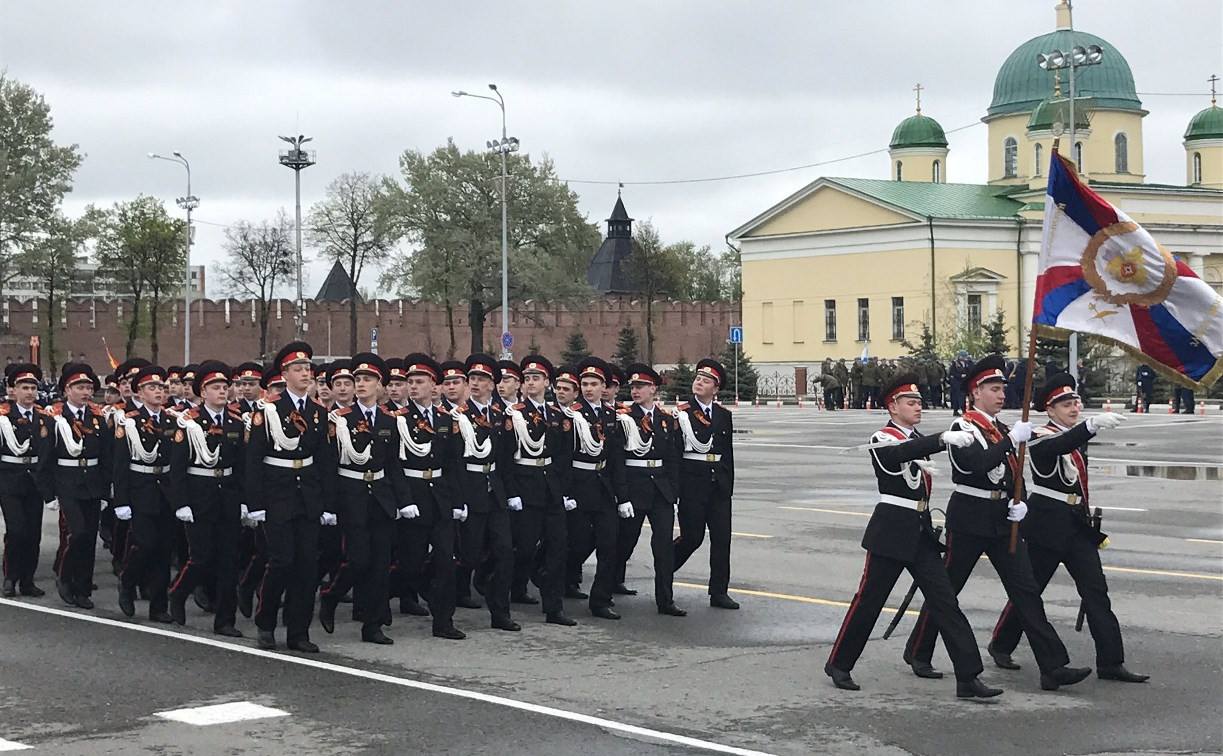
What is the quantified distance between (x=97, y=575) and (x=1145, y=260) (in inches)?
358

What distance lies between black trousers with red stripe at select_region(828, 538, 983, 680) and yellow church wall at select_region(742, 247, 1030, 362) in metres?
62.9

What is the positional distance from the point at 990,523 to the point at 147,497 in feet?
19.8

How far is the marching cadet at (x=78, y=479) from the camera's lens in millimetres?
12523

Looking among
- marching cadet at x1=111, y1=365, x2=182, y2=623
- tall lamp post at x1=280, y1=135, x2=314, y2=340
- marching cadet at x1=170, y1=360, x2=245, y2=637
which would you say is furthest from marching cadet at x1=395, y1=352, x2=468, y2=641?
tall lamp post at x1=280, y1=135, x2=314, y2=340

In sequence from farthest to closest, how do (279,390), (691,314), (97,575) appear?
(691,314) < (97,575) < (279,390)

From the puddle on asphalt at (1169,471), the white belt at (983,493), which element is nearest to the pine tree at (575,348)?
the puddle on asphalt at (1169,471)

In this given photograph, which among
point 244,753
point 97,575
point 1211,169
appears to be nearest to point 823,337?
point 1211,169

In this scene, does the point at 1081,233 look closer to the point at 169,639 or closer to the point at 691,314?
the point at 169,639

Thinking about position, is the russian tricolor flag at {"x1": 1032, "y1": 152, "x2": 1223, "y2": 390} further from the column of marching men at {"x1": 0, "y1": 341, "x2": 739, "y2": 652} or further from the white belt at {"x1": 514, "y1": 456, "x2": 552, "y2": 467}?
the white belt at {"x1": 514, "y1": 456, "x2": 552, "y2": 467}

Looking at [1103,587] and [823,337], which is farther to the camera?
[823,337]

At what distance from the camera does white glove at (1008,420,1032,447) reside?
8.61 meters

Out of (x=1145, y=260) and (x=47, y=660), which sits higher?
(x=1145, y=260)

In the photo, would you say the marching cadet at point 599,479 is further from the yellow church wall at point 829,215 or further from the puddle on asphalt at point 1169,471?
the yellow church wall at point 829,215

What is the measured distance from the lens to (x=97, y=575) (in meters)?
14.2
